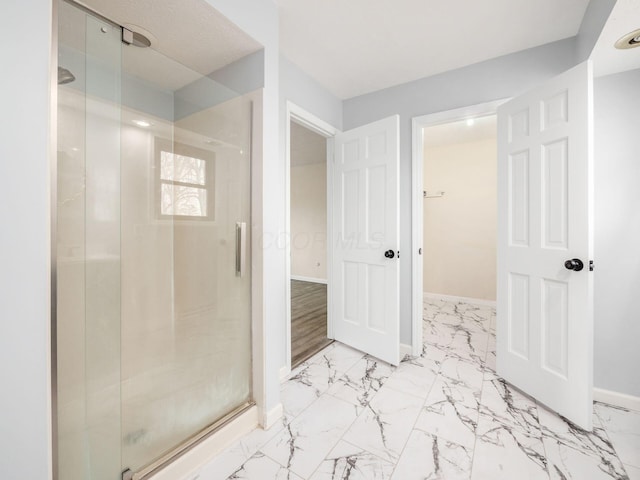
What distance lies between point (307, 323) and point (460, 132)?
130 inches

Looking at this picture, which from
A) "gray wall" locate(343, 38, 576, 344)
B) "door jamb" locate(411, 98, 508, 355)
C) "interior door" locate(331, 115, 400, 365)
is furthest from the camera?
"door jamb" locate(411, 98, 508, 355)

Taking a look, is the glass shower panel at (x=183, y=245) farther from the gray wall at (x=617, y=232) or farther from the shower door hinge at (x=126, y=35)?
the gray wall at (x=617, y=232)

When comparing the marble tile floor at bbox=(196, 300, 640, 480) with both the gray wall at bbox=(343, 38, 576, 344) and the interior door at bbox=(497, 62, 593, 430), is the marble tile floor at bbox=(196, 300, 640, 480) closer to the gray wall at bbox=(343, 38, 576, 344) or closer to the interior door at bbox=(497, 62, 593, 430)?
the interior door at bbox=(497, 62, 593, 430)

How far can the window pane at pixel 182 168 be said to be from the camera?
187 centimetres

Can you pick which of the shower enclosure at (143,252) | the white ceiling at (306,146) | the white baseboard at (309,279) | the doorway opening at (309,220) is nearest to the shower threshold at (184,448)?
the shower enclosure at (143,252)

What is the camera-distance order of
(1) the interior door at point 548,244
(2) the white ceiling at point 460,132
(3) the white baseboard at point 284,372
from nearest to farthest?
(1) the interior door at point 548,244 → (3) the white baseboard at point 284,372 → (2) the white ceiling at point 460,132

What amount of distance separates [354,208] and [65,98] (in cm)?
202

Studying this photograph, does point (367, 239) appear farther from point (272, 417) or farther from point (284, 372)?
point (272, 417)

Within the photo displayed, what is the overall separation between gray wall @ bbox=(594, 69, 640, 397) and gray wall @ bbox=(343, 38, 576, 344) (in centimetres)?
37

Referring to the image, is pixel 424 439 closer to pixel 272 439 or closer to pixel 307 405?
pixel 307 405

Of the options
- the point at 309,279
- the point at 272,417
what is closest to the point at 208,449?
the point at 272,417

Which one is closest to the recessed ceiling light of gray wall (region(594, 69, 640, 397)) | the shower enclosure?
gray wall (region(594, 69, 640, 397))

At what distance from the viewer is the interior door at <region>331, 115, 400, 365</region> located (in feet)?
7.45

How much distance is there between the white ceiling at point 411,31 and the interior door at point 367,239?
0.50 metres
